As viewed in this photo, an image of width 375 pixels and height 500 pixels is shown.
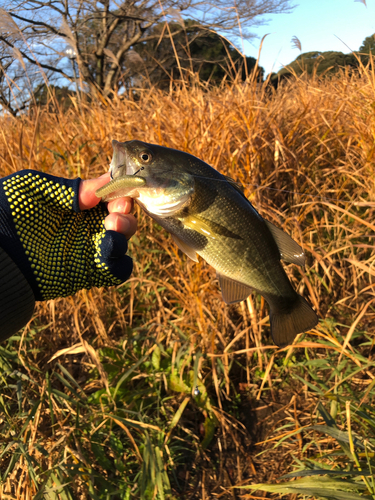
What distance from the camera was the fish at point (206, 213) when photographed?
3.80 feet

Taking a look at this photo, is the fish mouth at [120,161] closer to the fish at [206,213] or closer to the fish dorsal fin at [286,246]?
the fish at [206,213]

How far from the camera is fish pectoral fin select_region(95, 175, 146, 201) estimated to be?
1.08 m

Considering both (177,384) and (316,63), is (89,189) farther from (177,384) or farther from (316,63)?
(316,63)

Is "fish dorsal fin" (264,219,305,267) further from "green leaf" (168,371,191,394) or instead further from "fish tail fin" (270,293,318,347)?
"green leaf" (168,371,191,394)

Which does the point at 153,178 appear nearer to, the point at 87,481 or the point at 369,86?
the point at 87,481

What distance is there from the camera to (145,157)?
3.85 ft

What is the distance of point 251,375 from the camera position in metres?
2.51

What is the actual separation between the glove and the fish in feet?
0.91

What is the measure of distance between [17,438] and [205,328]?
45.7 inches

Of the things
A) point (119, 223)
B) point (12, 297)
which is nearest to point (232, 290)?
point (119, 223)

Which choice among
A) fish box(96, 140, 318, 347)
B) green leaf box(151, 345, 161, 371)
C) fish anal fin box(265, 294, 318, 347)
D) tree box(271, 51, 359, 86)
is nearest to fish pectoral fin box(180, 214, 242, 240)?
fish box(96, 140, 318, 347)

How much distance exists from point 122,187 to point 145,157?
15 cm

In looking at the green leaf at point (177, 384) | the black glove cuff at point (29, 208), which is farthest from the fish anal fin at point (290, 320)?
the green leaf at point (177, 384)

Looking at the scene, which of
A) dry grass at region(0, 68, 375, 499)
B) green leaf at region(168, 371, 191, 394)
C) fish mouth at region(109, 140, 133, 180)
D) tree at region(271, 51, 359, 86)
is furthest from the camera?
tree at region(271, 51, 359, 86)
